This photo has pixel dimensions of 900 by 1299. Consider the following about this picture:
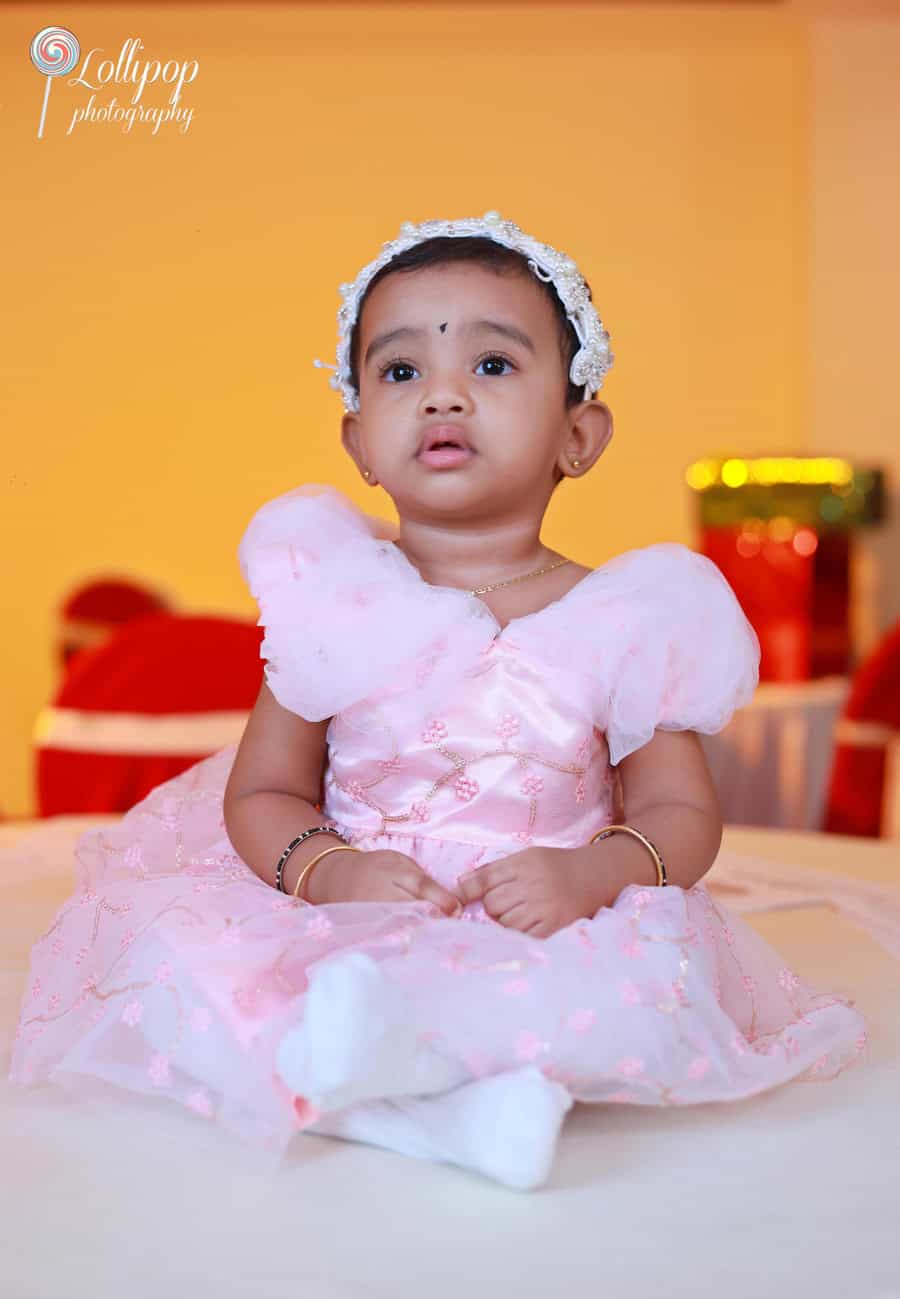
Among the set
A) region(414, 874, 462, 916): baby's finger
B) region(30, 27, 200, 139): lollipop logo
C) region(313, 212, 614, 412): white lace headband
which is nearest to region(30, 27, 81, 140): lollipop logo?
region(30, 27, 200, 139): lollipop logo

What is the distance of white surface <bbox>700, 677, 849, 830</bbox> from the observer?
3172mm

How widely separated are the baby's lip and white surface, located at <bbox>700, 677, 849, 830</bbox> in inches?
80.9

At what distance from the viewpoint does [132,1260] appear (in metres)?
0.68

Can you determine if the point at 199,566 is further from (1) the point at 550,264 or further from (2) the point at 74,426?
(1) the point at 550,264

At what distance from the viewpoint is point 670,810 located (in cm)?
111

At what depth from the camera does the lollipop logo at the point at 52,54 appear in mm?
1395

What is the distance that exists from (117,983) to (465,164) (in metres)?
4.78

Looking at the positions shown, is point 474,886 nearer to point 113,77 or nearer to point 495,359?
point 495,359

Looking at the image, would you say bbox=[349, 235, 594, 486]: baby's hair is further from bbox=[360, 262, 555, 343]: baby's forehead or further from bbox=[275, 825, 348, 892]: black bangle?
bbox=[275, 825, 348, 892]: black bangle

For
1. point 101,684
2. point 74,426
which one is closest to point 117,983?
point 101,684

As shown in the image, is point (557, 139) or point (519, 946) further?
point (557, 139)

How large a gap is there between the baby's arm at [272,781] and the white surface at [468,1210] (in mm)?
256

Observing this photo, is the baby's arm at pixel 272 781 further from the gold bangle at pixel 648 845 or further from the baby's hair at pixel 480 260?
the baby's hair at pixel 480 260

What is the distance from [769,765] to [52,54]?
7.36 feet
